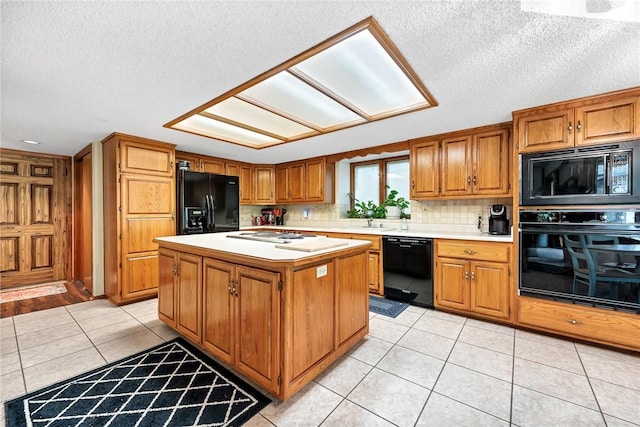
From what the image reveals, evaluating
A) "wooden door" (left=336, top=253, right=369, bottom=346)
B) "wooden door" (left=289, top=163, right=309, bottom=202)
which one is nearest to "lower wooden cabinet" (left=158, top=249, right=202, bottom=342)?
"wooden door" (left=336, top=253, right=369, bottom=346)

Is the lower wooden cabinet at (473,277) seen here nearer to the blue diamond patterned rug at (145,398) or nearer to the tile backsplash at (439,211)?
the tile backsplash at (439,211)

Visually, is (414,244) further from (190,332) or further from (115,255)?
(115,255)

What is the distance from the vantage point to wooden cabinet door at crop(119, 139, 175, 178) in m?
3.32

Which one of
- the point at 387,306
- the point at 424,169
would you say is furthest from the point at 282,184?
the point at 387,306

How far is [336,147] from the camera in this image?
4043 millimetres

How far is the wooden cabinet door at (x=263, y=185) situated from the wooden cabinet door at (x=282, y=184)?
0.36 feet

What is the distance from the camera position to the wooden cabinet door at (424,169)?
11.2 ft

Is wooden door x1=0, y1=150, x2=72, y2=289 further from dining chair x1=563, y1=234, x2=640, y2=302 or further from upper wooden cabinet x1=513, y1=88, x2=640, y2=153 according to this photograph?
dining chair x1=563, y1=234, x2=640, y2=302

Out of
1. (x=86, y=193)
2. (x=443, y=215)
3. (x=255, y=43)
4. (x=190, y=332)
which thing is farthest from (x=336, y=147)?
(x=86, y=193)

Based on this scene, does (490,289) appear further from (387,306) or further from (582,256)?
(387,306)

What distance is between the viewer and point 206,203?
4.07 m

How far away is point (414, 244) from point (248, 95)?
7.98ft

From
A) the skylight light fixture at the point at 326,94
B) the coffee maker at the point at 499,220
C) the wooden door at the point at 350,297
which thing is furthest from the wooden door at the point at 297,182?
the coffee maker at the point at 499,220

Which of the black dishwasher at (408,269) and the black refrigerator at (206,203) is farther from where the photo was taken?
the black refrigerator at (206,203)
